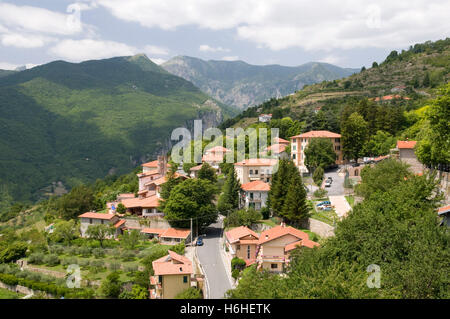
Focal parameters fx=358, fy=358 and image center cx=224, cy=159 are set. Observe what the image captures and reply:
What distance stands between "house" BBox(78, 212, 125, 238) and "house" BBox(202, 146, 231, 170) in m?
18.9

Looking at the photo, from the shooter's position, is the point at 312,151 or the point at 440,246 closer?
the point at 440,246

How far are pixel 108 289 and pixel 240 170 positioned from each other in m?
23.9

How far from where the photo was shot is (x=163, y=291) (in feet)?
81.9

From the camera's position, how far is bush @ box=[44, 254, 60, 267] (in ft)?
116

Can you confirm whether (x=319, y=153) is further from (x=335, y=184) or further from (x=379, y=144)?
(x=379, y=144)

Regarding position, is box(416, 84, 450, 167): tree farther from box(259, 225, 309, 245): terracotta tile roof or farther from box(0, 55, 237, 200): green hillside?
box(0, 55, 237, 200): green hillside

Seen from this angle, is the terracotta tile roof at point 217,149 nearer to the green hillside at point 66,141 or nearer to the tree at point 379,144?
the tree at point 379,144

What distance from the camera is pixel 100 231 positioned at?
131 feet

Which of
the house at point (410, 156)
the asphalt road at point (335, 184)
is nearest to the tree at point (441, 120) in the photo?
the house at point (410, 156)

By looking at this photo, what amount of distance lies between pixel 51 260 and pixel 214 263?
16.9 m

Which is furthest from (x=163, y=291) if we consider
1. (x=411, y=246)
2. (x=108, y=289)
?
(x=411, y=246)

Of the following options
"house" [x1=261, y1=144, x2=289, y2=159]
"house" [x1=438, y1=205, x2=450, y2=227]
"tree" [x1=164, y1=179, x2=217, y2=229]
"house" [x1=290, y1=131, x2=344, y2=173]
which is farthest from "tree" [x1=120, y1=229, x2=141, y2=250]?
"house" [x1=438, y1=205, x2=450, y2=227]

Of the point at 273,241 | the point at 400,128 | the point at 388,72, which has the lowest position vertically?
the point at 273,241

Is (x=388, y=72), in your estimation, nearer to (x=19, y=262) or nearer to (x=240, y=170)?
(x=240, y=170)
